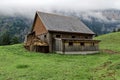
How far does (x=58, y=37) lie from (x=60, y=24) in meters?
4.28

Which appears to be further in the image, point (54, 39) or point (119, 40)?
point (119, 40)

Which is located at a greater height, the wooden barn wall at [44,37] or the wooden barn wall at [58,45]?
the wooden barn wall at [44,37]

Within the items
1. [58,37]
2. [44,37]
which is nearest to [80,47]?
[58,37]

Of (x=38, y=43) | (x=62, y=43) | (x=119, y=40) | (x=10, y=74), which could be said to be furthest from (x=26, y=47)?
(x=119, y=40)

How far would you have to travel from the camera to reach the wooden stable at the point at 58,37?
47.9m

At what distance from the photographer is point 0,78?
2264 centimetres

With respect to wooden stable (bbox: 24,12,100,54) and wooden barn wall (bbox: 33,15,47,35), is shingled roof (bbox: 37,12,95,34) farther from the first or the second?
wooden barn wall (bbox: 33,15,47,35)

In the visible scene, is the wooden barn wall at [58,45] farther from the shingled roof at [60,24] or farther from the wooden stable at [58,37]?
the shingled roof at [60,24]

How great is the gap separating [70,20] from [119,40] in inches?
1128

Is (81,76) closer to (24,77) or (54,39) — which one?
(24,77)

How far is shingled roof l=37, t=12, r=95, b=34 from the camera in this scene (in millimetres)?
51281

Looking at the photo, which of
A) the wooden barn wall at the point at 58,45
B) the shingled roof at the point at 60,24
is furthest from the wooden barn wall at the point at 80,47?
the shingled roof at the point at 60,24

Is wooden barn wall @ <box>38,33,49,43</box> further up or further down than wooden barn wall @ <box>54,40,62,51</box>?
further up

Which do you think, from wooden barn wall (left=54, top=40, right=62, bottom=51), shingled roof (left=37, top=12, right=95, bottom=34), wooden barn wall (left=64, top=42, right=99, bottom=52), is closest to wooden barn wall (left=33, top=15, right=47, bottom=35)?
shingled roof (left=37, top=12, right=95, bottom=34)
